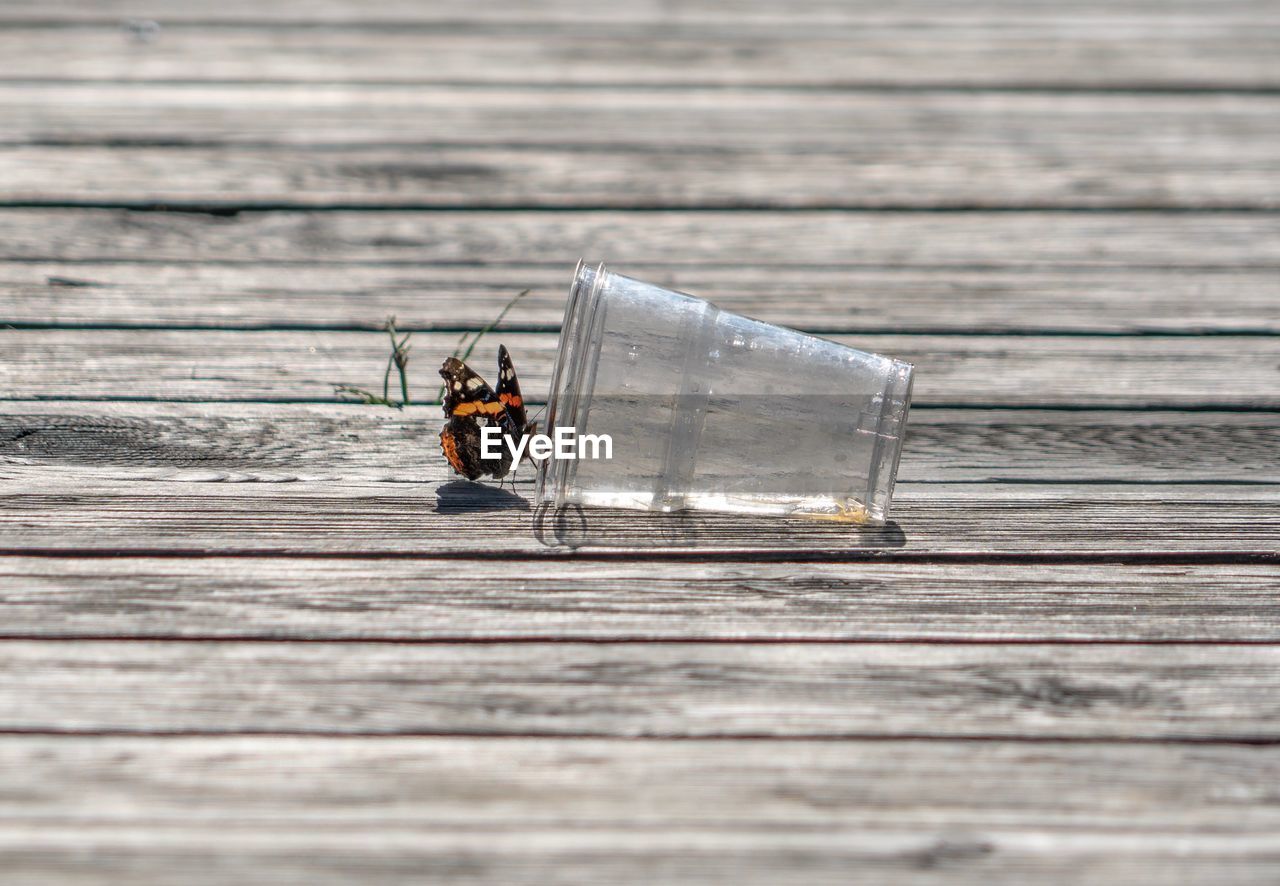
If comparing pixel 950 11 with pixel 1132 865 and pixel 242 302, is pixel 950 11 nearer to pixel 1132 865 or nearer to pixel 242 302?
pixel 242 302

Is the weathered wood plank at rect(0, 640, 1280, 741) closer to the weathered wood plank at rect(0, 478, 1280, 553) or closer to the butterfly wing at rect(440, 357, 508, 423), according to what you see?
the weathered wood plank at rect(0, 478, 1280, 553)

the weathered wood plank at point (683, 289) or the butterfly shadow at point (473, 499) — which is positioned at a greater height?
the weathered wood plank at point (683, 289)

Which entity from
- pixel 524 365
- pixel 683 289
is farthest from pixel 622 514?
pixel 683 289

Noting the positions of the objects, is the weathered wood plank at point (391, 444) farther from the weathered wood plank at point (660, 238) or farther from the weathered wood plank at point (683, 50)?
the weathered wood plank at point (683, 50)

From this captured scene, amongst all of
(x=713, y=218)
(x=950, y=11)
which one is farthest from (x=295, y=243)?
(x=950, y=11)

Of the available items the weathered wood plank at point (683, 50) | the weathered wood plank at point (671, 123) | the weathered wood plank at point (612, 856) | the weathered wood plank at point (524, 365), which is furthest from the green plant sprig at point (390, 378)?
the weathered wood plank at point (683, 50)

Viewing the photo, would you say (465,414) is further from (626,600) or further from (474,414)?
(626,600)
